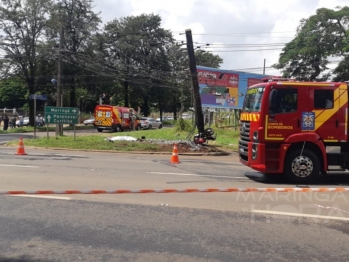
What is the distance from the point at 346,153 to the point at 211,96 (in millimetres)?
21044

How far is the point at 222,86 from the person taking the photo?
31.2 m

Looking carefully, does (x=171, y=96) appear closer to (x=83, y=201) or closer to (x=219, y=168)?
(x=219, y=168)

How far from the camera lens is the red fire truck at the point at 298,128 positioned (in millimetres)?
9820

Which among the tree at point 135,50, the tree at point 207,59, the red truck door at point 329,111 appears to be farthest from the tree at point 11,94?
the red truck door at point 329,111

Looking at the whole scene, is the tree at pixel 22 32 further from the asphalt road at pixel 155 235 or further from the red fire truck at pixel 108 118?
the asphalt road at pixel 155 235

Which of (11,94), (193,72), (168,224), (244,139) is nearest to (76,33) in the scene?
(11,94)

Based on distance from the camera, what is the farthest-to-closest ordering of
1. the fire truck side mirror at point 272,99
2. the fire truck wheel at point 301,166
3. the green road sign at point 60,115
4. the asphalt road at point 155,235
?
the green road sign at point 60,115 → the fire truck wheel at point 301,166 → the fire truck side mirror at point 272,99 → the asphalt road at point 155,235

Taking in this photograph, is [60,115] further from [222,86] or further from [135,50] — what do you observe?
[135,50]

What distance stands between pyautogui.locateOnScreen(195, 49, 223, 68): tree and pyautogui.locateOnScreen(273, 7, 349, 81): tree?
1239 inches

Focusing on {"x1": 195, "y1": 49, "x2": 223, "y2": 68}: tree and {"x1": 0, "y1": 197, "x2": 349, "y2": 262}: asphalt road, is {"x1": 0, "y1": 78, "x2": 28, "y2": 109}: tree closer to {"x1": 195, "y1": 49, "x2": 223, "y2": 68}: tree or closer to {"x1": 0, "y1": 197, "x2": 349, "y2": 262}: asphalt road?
{"x1": 195, "y1": 49, "x2": 223, "y2": 68}: tree

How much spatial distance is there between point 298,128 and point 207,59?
231 feet

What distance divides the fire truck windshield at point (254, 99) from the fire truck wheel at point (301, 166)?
143 cm

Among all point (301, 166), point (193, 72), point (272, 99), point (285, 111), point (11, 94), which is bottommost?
point (301, 166)

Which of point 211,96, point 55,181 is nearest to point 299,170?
point 55,181
